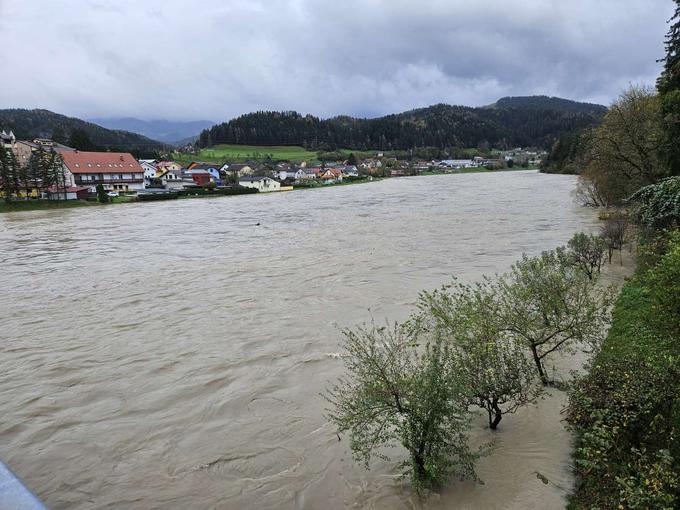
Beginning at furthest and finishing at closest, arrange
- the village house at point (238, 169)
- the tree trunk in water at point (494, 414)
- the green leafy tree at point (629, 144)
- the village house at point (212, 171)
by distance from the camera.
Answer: the village house at point (238, 169)
the village house at point (212, 171)
the green leafy tree at point (629, 144)
the tree trunk in water at point (494, 414)

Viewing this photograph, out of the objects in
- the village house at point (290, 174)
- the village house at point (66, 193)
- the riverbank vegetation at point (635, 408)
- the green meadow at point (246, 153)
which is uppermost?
the green meadow at point (246, 153)

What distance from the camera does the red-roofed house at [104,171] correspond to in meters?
84.1

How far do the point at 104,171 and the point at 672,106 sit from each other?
89.3 m

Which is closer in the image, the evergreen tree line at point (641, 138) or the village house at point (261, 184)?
the evergreen tree line at point (641, 138)

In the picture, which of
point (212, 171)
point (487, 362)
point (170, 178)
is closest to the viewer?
point (487, 362)

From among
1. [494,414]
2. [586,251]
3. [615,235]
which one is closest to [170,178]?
[615,235]

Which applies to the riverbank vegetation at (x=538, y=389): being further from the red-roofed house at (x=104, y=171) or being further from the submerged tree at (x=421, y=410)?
the red-roofed house at (x=104, y=171)

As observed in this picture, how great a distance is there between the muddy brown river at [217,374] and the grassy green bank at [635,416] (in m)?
0.61

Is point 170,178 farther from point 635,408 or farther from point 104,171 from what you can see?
point 635,408

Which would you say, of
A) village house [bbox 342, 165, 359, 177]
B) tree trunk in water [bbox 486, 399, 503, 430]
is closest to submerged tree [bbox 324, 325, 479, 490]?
tree trunk in water [bbox 486, 399, 503, 430]

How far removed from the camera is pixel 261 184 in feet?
315

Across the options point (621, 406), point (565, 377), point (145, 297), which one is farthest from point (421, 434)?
point (145, 297)

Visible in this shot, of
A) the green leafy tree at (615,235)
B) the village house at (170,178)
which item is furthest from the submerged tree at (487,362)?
the village house at (170,178)

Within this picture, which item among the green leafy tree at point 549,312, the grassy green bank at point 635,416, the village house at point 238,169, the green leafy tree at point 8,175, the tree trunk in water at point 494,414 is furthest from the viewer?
the village house at point 238,169
